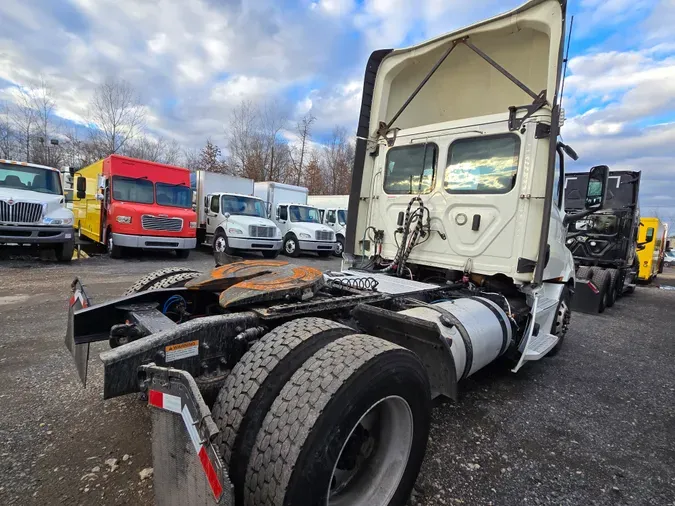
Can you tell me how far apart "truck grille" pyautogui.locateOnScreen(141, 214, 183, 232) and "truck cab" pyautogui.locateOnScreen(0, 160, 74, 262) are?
1.81m

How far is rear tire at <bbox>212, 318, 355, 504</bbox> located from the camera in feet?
5.12

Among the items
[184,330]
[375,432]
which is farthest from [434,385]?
[184,330]

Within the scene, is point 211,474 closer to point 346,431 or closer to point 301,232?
point 346,431

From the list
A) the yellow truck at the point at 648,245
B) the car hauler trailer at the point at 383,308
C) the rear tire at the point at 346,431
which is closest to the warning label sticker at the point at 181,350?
the car hauler trailer at the point at 383,308

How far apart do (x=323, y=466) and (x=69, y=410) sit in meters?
2.35

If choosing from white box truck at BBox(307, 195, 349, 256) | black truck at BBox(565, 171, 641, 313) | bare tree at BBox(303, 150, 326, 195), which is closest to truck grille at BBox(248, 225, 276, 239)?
white box truck at BBox(307, 195, 349, 256)

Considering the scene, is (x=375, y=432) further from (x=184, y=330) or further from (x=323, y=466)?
(x=184, y=330)

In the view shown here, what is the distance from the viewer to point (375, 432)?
2.00 metres

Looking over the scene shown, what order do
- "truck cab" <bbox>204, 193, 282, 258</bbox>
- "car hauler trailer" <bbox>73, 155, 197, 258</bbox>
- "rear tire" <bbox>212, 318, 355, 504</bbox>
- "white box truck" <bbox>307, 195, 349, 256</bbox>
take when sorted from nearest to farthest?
1. "rear tire" <bbox>212, 318, 355, 504</bbox>
2. "car hauler trailer" <bbox>73, 155, 197, 258</bbox>
3. "truck cab" <bbox>204, 193, 282, 258</bbox>
4. "white box truck" <bbox>307, 195, 349, 256</bbox>

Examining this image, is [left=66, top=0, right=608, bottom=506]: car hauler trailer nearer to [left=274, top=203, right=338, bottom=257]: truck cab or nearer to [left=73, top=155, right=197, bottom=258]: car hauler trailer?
[left=73, top=155, right=197, bottom=258]: car hauler trailer

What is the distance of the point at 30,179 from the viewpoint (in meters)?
9.38

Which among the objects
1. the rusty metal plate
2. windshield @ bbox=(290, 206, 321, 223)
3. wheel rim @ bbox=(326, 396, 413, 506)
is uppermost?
windshield @ bbox=(290, 206, 321, 223)

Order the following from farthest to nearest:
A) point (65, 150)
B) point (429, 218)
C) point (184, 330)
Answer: point (65, 150)
point (429, 218)
point (184, 330)

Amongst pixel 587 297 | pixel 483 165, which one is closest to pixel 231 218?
pixel 483 165
